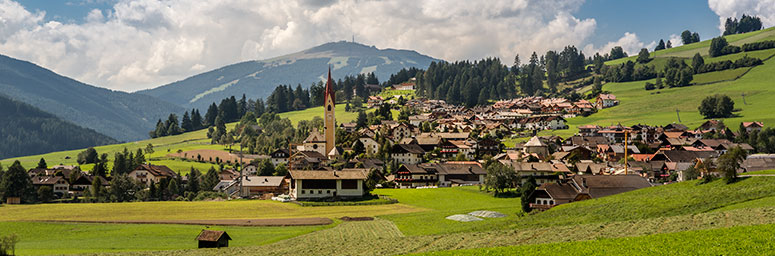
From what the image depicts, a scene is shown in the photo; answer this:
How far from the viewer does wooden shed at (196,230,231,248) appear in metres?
40.9

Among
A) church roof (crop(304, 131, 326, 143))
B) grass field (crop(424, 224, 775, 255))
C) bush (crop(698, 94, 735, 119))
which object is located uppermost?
bush (crop(698, 94, 735, 119))

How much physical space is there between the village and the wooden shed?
3248 centimetres

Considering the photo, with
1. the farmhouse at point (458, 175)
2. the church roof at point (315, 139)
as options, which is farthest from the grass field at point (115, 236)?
the church roof at point (315, 139)

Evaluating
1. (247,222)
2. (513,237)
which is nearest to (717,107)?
(247,222)

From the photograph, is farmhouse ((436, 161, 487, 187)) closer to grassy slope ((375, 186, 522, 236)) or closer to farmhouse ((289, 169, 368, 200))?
grassy slope ((375, 186, 522, 236))

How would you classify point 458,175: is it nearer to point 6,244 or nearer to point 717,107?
point 6,244

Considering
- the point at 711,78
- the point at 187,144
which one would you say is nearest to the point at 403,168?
the point at 187,144

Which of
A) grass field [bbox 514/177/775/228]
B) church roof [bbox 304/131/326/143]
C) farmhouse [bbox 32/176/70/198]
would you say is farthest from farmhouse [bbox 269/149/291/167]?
grass field [bbox 514/177/775/228]

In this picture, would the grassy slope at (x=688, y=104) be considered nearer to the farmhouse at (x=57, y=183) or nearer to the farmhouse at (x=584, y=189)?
the farmhouse at (x=584, y=189)

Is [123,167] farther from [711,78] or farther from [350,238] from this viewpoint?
[711,78]

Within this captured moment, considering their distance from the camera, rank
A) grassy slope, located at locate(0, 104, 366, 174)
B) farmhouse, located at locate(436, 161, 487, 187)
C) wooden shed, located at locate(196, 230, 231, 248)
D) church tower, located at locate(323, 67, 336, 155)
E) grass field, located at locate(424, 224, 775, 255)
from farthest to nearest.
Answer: grassy slope, located at locate(0, 104, 366, 174) < church tower, located at locate(323, 67, 336, 155) < farmhouse, located at locate(436, 161, 487, 187) < wooden shed, located at locate(196, 230, 231, 248) < grass field, located at locate(424, 224, 775, 255)

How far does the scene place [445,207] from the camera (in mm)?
67688

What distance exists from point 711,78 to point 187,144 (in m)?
166

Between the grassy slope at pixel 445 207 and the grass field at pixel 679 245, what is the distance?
1727 cm
